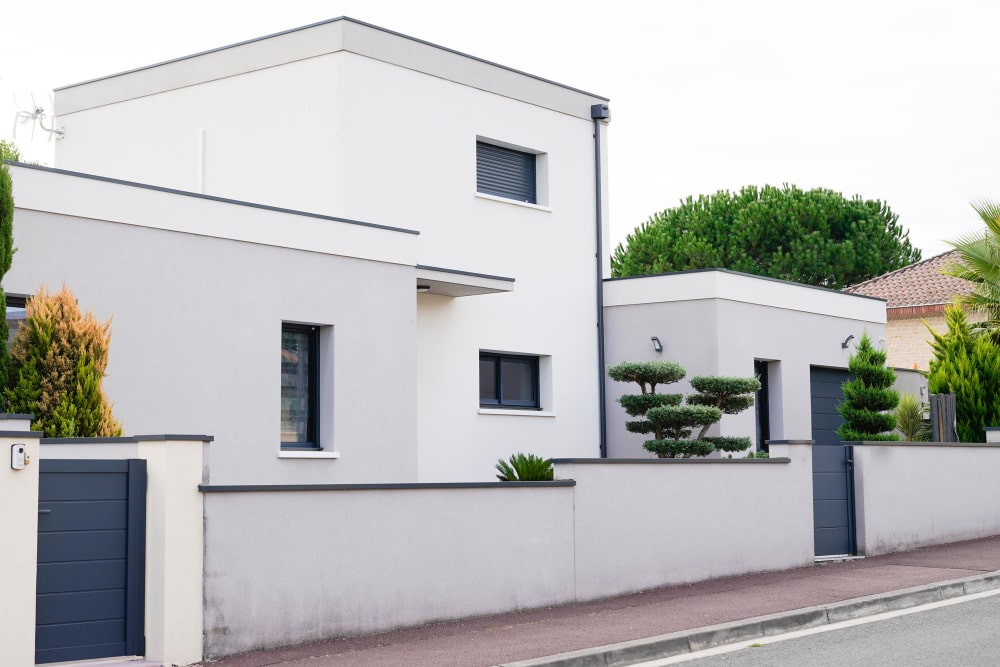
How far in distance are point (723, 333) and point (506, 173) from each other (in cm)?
418

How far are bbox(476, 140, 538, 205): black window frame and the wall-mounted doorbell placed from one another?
10.7 metres

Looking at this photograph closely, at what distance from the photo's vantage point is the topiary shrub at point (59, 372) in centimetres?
1036

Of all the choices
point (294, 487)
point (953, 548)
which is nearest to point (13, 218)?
point (294, 487)

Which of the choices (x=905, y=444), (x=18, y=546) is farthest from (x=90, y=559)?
(x=905, y=444)

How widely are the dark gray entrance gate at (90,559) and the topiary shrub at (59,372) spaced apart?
1.77 metres

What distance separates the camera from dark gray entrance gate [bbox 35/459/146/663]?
8477 millimetres

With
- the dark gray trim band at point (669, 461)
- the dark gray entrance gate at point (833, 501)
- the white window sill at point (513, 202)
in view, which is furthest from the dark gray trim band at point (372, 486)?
the white window sill at point (513, 202)

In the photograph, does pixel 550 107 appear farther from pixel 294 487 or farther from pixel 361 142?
pixel 294 487

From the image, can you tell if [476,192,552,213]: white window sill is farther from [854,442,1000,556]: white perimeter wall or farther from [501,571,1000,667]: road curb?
[501,571,1000,667]: road curb

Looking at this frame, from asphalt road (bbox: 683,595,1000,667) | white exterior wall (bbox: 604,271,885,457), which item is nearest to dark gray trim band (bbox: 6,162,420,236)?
white exterior wall (bbox: 604,271,885,457)

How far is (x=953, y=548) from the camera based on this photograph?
1639 centimetres

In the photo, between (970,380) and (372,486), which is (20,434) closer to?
(372,486)

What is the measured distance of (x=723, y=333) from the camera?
1872 centimetres

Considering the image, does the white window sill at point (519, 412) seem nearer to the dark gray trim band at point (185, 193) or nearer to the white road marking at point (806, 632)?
the dark gray trim band at point (185, 193)
